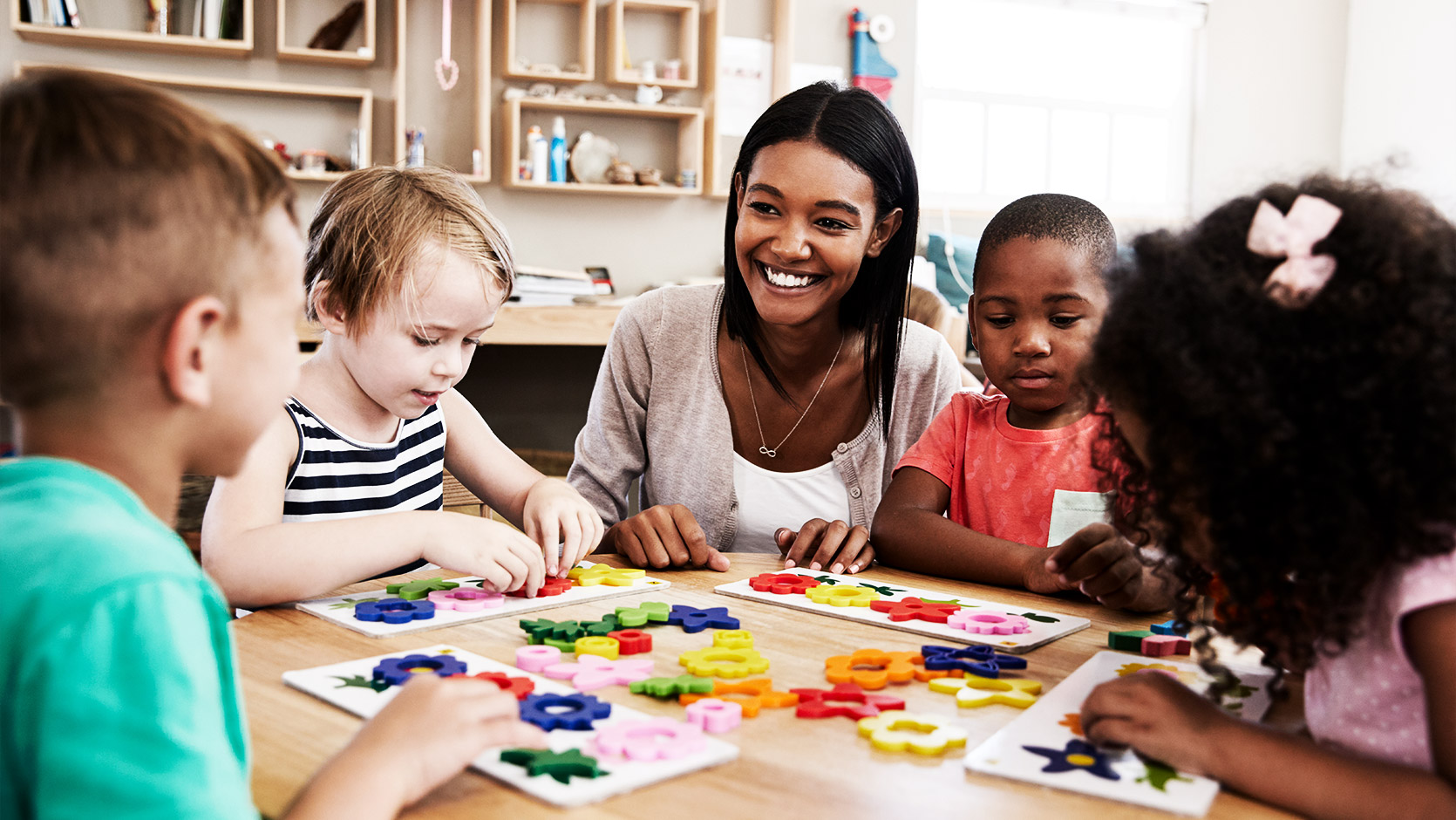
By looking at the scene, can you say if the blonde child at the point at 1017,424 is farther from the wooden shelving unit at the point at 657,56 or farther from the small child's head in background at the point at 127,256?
the wooden shelving unit at the point at 657,56

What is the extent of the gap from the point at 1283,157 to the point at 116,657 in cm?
626

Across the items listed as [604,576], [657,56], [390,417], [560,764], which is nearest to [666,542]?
[604,576]

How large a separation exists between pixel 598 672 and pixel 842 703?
0.19 metres

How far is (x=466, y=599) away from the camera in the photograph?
1.08 meters

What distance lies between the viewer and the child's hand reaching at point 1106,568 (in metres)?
1.09

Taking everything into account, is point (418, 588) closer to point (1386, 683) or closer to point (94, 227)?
point (94, 227)

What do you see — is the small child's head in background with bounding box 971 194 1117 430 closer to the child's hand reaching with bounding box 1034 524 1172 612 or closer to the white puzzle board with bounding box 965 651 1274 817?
the child's hand reaching with bounding box 1034 524 1172 612

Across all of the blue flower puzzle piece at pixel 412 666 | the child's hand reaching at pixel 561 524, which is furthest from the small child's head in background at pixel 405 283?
the blue flower puzzle piece at pixel 412 666

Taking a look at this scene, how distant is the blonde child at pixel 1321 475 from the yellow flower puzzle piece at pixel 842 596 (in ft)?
1.28

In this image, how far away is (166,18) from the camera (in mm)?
3662

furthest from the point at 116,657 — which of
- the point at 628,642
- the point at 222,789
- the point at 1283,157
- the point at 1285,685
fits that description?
the point at 1283,157

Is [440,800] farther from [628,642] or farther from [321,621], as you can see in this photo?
[321,621]

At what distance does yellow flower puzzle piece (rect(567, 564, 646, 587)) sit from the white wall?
199 inches

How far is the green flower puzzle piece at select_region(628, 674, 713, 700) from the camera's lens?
0.81 m
